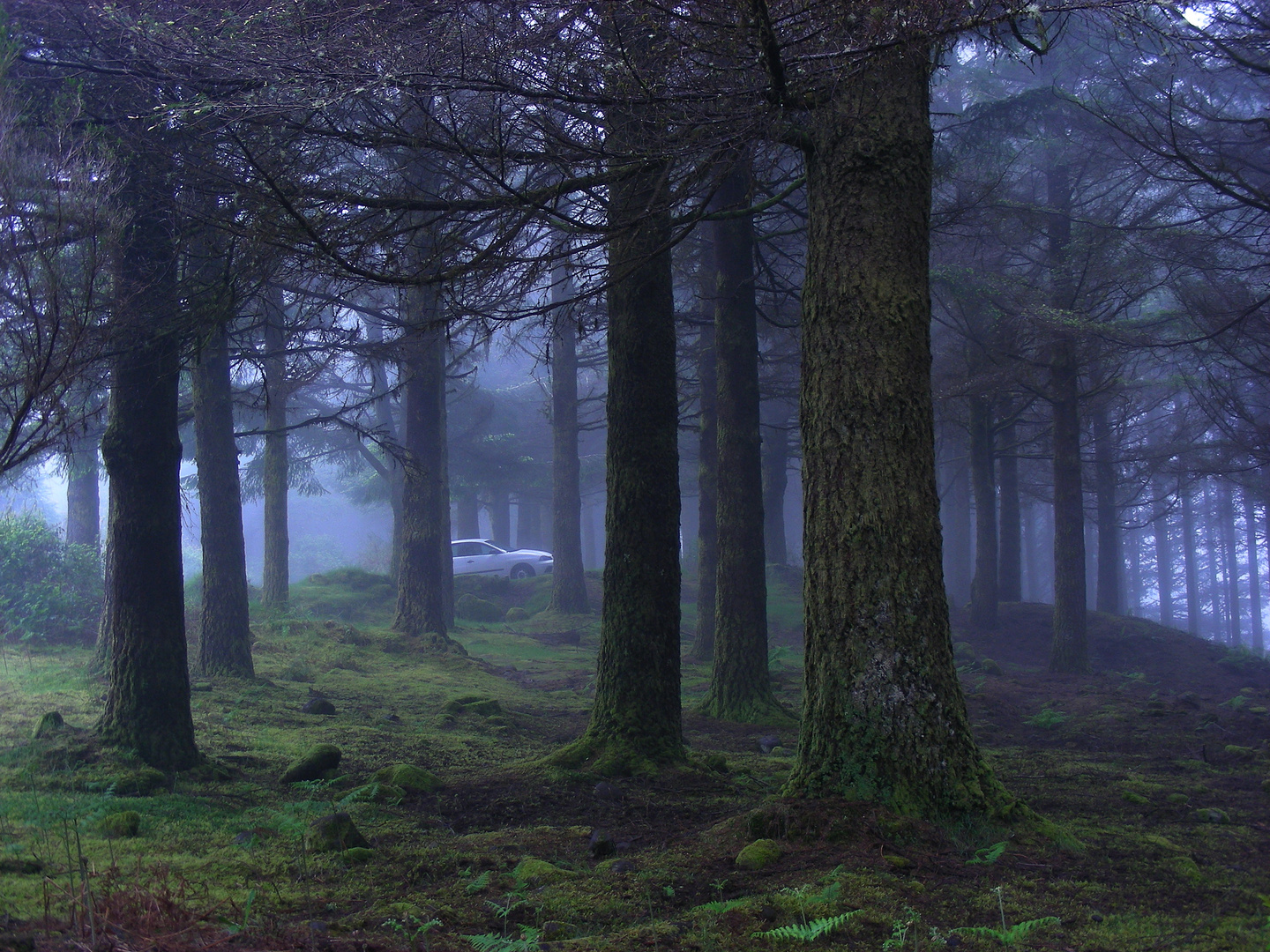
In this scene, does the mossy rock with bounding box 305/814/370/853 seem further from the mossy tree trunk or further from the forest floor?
the mossy tree trunk

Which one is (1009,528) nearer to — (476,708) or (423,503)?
(423,503)


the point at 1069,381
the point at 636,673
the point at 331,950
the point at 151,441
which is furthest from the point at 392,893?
the point at 1069,381

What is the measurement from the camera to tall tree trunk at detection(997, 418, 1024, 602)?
21797mm

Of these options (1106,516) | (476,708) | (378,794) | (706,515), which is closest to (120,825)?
(378,794)

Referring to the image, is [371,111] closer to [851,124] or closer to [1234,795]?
[851,124]

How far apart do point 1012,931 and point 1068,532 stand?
47.6ft

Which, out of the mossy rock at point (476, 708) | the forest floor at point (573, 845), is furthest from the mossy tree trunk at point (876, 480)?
the mossy rock at point (476, 708)

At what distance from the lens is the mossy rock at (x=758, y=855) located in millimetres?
3842

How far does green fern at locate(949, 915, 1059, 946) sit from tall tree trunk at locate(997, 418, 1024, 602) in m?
19.9

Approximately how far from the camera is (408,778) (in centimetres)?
603

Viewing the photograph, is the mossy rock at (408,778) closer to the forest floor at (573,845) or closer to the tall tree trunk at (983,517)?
the forest floor at (573,845)

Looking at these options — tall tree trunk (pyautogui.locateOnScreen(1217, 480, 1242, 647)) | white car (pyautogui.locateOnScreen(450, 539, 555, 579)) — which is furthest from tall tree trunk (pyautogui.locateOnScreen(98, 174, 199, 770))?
tall tree trunk (pyautogui.locateOnScreen(1217, 480, 1242, 647))

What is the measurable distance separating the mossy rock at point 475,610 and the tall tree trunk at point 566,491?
1.59 metres

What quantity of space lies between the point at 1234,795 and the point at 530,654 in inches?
506
